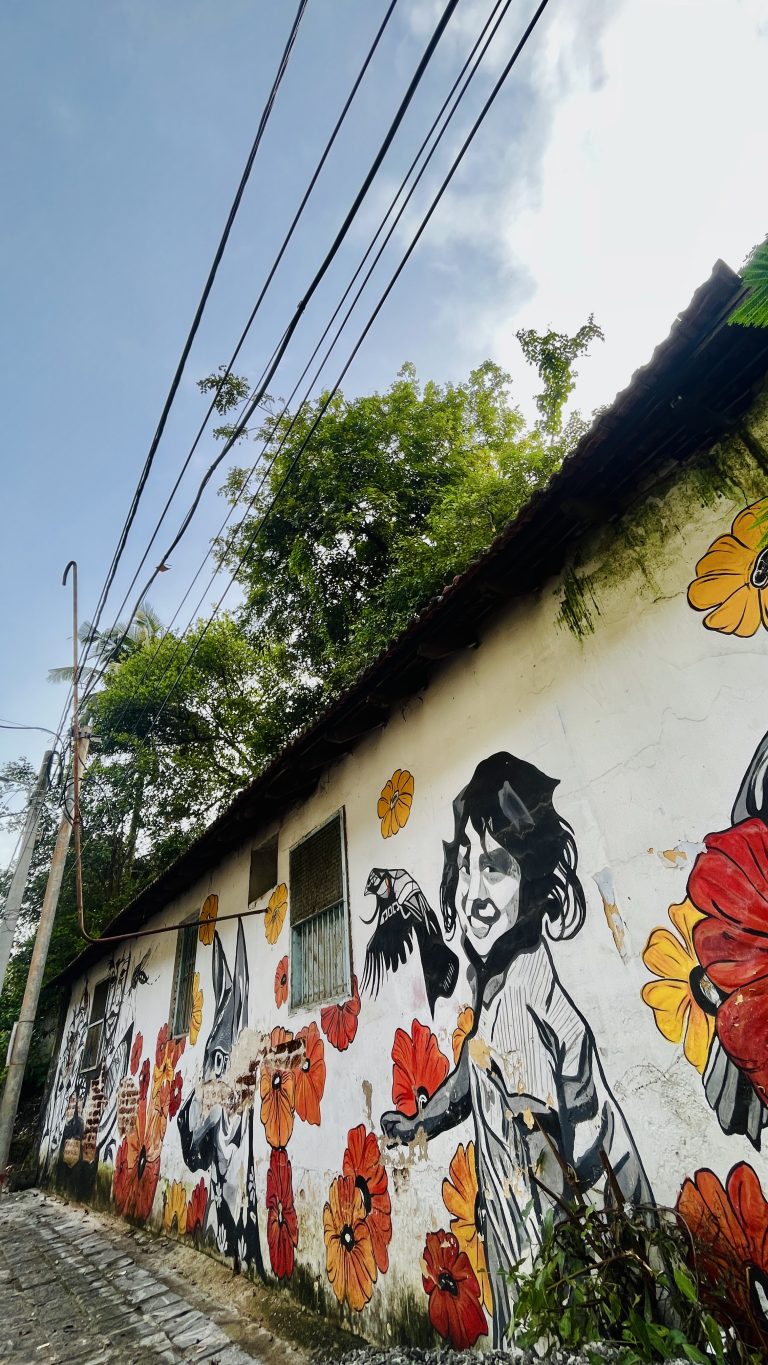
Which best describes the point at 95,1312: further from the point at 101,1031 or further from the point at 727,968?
the point at 101,1031

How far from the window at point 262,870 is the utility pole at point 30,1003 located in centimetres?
383

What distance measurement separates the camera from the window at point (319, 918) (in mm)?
4289

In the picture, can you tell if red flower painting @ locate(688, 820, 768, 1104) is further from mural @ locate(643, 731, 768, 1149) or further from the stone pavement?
the stone pavement

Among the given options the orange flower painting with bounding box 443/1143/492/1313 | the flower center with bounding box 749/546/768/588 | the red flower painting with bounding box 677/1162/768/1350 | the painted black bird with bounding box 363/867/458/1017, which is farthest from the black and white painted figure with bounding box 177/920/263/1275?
the flower center with bounding box 749/546/768/588

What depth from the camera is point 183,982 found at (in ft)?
22.4

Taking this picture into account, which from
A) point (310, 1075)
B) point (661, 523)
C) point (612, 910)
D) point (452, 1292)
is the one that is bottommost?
point (452, 1292)

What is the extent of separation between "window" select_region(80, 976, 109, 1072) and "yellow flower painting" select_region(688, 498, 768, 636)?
33.2 ft

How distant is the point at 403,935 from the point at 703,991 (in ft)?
6.04

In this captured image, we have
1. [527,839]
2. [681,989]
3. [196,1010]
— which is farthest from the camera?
[196,1010]

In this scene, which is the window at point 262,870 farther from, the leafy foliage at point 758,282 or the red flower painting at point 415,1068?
the leafy foliage at point 758,282

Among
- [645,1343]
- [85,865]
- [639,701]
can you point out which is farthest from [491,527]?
[85,865]

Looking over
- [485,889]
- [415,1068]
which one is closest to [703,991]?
[485,889]

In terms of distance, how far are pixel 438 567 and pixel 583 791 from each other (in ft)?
25.6

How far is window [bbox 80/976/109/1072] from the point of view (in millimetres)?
9312
